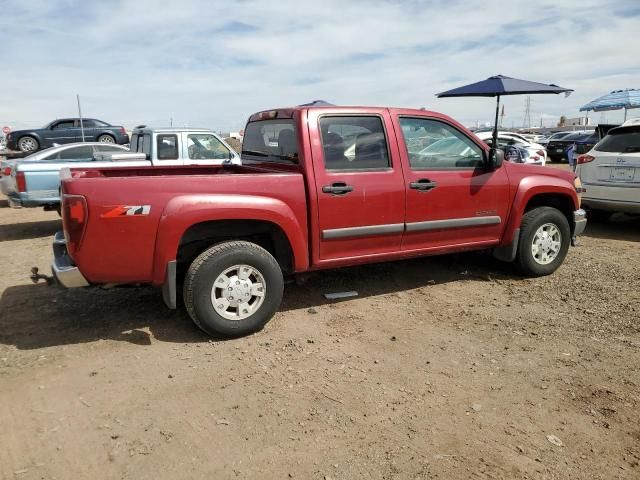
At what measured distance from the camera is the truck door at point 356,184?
421 centimetres

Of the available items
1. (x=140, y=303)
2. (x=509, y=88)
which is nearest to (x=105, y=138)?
(x=509, y=88)

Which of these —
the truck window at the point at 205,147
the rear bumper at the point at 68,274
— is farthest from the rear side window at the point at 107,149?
the rear bumper at the point at 68,274

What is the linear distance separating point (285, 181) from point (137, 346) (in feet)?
5.69

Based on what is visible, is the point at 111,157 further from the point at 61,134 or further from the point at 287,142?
the point at 61,134

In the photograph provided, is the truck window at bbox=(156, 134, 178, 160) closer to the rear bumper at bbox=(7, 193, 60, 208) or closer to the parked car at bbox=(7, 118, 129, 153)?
the rear bumper at bbox=(7, 193, 60, 208)

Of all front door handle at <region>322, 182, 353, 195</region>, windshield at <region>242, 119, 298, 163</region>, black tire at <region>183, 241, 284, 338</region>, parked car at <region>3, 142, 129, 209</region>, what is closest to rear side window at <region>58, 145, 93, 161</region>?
parked car at <region>3, 142, 129, 209</region>

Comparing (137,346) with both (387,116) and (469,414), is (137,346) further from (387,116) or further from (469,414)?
(387,116)

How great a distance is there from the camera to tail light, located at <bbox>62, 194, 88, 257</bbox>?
3387mm

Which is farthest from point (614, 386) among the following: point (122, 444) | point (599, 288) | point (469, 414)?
point (122, 444)

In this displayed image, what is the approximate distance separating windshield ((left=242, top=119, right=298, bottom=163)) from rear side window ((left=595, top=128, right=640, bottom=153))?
5.56 metres

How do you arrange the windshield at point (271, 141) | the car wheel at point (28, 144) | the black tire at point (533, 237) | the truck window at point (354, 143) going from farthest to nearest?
the car wheel at point (28, 144)
the black tire at point (533, 237)
the windshield at point (271, 141)
the truck window at point (354, 143)

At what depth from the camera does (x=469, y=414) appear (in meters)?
2.94

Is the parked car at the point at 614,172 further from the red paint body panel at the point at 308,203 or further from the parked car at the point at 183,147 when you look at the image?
the parked car at the point at 183,147

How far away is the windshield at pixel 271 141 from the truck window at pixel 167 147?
4.39m
